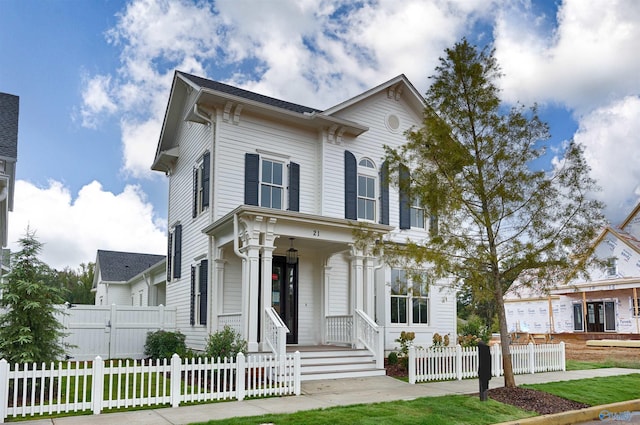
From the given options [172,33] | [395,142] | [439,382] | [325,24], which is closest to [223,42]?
[172,33]

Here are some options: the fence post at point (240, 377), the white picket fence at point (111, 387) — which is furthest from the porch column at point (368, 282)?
the fence post at point (240, 377)

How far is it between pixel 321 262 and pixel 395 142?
5047 mm

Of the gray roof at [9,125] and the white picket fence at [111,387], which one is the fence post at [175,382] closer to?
the white picket fence at [111,387]

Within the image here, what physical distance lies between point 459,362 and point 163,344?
27.0 feet

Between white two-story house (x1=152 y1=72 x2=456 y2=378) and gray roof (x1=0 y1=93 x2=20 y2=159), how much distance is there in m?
4.41

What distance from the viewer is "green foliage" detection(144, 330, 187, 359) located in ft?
52.6

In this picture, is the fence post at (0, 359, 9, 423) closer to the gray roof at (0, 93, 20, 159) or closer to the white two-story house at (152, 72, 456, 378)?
the white two-story house at (152, 72, 456, 378)

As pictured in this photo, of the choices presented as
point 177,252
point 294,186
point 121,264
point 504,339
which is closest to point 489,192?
point 504,339

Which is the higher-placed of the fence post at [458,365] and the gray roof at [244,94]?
the gray roof at [244,94]

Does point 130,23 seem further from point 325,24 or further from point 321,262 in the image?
point 321,262

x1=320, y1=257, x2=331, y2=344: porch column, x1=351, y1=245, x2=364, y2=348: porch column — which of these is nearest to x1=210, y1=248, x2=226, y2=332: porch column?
x1=320, y1=257, x2=331, y2=344: porch column

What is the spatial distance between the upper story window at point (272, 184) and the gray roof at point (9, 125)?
621 centimetres

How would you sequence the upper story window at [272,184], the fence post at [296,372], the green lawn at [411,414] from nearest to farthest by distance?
the green lawn at [411,414]
the fence post at [296,372]
the upper story window at [272,184]

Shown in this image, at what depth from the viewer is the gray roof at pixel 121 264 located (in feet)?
106
